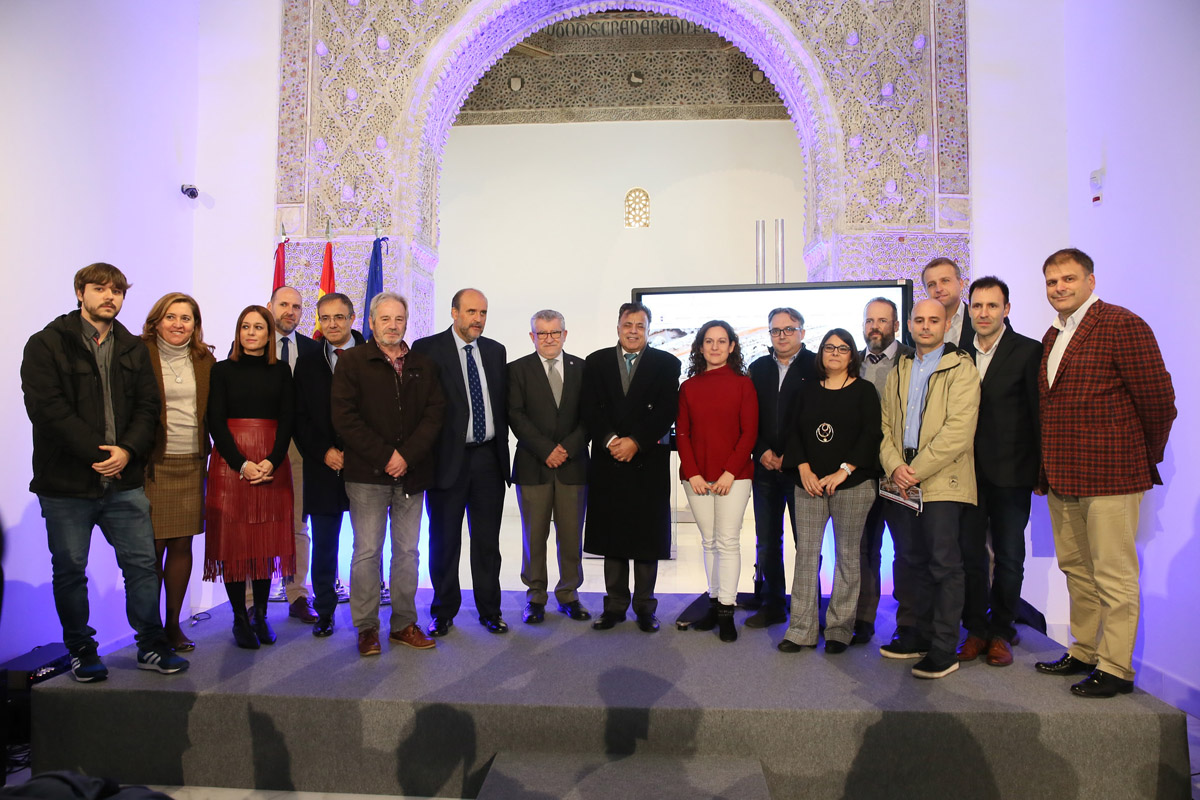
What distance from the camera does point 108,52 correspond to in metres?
4.10

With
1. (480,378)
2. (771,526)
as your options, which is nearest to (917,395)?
(771,526)

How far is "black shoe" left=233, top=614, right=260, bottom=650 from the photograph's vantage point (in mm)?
3166

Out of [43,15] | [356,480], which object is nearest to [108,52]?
[43,15]

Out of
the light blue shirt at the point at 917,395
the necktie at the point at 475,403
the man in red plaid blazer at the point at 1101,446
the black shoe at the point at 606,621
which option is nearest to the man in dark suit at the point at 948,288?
the light blue shirt at the point at 917,395

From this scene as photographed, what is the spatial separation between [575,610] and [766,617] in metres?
0.84

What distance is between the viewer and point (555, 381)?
3537 millimetres

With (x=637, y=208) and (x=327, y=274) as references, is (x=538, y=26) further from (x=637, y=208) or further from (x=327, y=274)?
(x=637, y=208)

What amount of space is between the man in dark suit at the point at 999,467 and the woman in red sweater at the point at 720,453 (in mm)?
863

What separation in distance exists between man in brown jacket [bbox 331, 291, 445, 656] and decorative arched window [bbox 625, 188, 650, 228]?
18.7 ft

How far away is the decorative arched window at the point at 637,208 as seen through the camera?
8.58 m

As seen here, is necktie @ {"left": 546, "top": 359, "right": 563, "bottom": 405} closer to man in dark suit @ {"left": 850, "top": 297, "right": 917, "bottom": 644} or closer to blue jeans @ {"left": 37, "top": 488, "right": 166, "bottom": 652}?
man in dark suit @ {"left": 850, "top": 297, "right": 917, "bottom": 644}

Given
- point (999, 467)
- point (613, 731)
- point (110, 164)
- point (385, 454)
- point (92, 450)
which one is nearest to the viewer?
point (613, 731)

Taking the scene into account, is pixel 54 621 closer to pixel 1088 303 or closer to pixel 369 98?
pixel 369 98

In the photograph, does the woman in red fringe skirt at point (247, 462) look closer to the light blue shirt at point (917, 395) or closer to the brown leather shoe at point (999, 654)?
the light blue shirt at point (917, 395)
